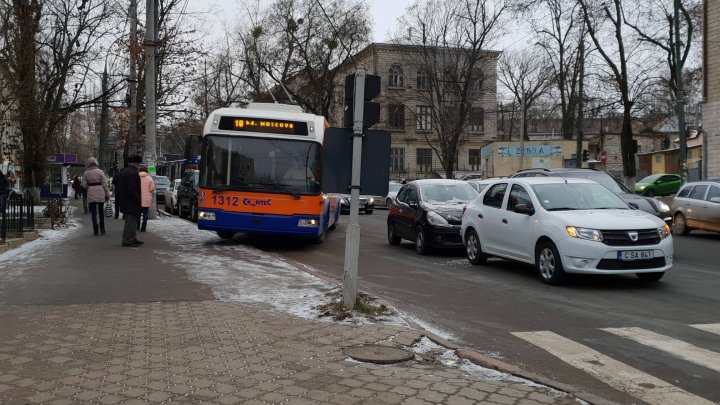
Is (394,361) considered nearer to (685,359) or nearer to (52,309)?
(685,359)

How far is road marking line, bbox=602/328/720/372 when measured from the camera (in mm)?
5809

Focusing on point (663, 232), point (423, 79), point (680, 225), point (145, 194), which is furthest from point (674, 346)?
point (423, 79)

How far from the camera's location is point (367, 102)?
729cm

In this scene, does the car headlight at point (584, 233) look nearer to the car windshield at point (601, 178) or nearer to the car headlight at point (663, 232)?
the car headlight at point (663, 232)

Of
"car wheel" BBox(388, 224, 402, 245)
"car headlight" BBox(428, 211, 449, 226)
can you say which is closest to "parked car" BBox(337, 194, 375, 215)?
"car wheel" BBox(388, 224, 402, 245)

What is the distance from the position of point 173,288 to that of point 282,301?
5.51 ft

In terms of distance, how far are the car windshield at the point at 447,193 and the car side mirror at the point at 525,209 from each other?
12.7 ft

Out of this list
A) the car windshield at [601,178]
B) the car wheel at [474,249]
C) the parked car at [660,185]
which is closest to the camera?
the car wheel at [474,249]

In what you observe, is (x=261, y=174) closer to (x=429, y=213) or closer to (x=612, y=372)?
(x=429, y=213)

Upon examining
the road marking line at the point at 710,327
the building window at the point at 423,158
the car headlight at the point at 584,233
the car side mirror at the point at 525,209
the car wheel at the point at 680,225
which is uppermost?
the building window at the point at 423,158

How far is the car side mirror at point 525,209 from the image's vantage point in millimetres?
10414

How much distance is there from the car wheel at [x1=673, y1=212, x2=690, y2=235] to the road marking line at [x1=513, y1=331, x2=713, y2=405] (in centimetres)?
1395

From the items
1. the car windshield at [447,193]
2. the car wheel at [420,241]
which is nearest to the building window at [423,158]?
the car windshield at [447,193]

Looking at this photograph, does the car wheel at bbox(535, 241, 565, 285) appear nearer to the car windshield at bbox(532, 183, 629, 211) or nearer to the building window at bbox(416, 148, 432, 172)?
the car windshield at bbox(532, 183, 629, 211)
